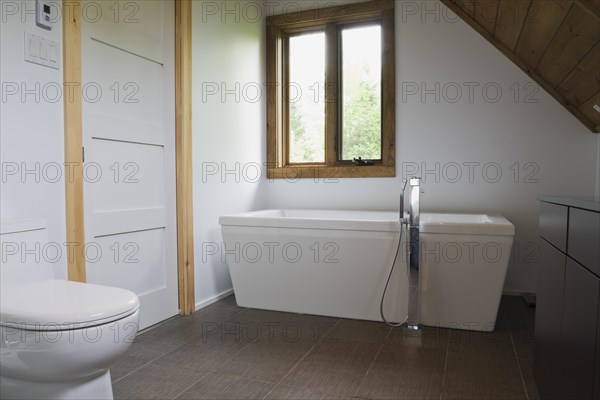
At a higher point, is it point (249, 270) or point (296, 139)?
point (296, 139)

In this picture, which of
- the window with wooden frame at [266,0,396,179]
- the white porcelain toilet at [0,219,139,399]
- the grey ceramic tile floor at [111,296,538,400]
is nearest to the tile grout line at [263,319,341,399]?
the grey ceramic tile floor at [111,296,538,400]

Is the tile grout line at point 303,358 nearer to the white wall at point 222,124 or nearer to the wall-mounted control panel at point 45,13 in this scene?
the white wall at point 222,124

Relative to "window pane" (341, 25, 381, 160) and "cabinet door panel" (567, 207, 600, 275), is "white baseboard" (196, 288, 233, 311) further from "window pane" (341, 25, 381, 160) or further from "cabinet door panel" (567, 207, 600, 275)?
"cabinet door panel" (567, 207, 600, 275)

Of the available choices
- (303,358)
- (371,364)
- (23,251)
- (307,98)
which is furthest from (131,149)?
(307,98)

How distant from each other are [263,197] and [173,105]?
4.52ft

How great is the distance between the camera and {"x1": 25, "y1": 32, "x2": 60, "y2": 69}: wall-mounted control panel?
186 centimetres

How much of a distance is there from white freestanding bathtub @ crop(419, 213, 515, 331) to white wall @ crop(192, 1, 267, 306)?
146 cm

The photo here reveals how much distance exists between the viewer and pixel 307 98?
3891mm

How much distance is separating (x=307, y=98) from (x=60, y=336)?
9.89ft

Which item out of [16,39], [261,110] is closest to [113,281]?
[16,39]

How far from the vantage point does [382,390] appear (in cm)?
180

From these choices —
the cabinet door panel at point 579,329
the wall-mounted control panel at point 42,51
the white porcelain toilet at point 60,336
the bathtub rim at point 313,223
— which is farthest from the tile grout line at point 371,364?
the wall-mounted control panel at point 42,51

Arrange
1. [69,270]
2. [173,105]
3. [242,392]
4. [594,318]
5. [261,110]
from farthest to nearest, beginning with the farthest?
[261,110], [173,105], [69,270], [242,392], [594,318]

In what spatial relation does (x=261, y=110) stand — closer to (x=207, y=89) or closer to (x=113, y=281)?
(x=207, y=89)
